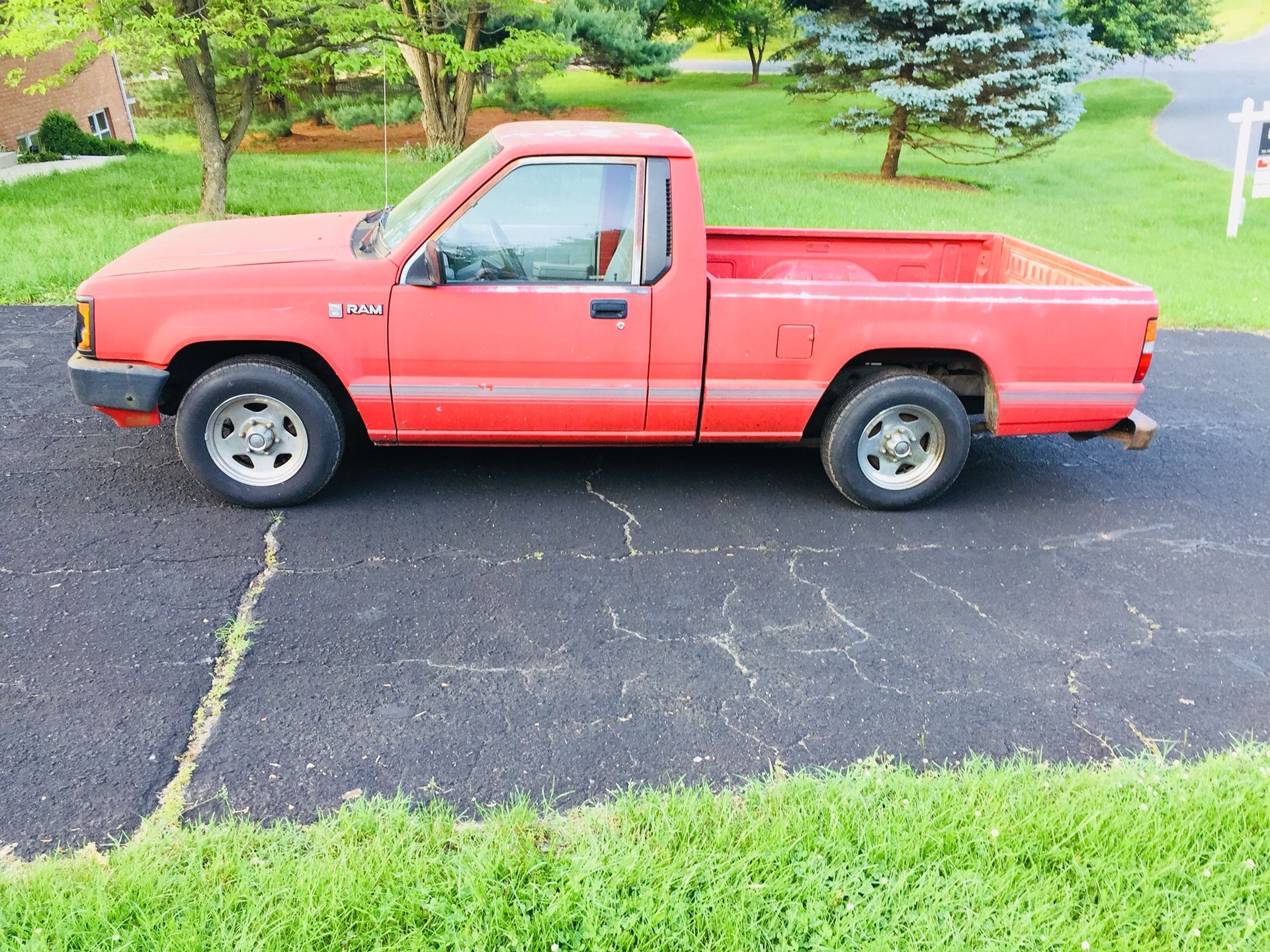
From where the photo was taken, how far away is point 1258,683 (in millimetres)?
4078

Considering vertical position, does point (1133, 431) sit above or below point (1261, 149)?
below

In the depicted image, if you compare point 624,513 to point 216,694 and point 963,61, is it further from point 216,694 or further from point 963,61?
Result: point 963,61

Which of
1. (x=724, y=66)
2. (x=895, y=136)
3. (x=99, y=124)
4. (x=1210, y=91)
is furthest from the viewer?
(x=724, y=66)

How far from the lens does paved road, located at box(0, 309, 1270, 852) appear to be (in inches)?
138

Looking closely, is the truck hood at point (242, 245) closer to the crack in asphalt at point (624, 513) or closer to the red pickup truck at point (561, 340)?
the red pickup truck at point (561, 340)

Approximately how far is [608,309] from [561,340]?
272 millimetres

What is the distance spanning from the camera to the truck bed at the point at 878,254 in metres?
6.51

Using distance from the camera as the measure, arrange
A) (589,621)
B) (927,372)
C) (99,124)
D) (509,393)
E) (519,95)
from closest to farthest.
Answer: (589,621) → (509,393) → (927,372) → (99,124) → (519,95)

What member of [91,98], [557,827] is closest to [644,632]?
[557,827]

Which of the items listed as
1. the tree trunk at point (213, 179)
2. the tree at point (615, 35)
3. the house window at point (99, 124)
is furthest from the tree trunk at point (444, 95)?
the house window at point (99, 124)

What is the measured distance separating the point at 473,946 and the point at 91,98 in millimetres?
30172

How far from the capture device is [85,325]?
4926 millimetres

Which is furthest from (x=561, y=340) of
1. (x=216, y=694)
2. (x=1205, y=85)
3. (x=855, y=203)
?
(x=1205, y=85)

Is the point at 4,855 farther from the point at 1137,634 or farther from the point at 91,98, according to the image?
the point at 91,98
